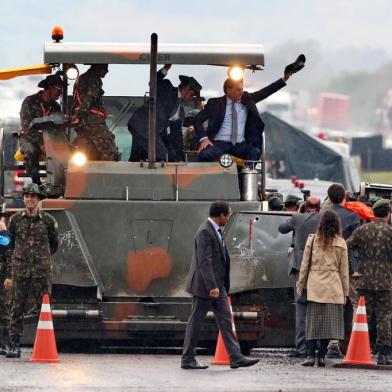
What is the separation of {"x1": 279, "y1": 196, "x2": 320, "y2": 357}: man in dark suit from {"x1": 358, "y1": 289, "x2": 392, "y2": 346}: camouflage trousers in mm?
651

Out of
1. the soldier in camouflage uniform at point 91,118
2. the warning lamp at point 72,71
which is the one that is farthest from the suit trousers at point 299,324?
the warning lamp at point 72,71

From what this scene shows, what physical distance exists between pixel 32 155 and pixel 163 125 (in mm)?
1490

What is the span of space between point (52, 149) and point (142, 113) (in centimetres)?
104

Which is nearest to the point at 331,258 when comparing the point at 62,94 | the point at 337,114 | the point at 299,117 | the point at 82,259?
the point at 82,259

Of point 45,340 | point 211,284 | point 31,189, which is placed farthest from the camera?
point 31,189

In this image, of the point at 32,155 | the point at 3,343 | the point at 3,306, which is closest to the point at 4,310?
the point at 3,306

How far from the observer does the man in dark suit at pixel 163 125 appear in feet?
64.4

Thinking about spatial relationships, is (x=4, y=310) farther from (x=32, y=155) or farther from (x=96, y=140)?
(x=96, y=140)

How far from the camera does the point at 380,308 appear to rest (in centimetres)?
1827

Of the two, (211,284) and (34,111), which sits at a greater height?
(34,111)

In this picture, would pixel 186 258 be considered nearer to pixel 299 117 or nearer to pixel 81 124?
pixel 81 124

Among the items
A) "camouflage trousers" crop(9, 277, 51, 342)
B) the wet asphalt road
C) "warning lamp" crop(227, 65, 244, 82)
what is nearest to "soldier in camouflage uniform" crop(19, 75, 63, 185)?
"warning lamp" crop(227, 65, 244, 82)

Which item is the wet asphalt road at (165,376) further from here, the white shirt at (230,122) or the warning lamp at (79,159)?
the white shirt at (230,122)

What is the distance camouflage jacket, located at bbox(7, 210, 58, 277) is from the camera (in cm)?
1809
